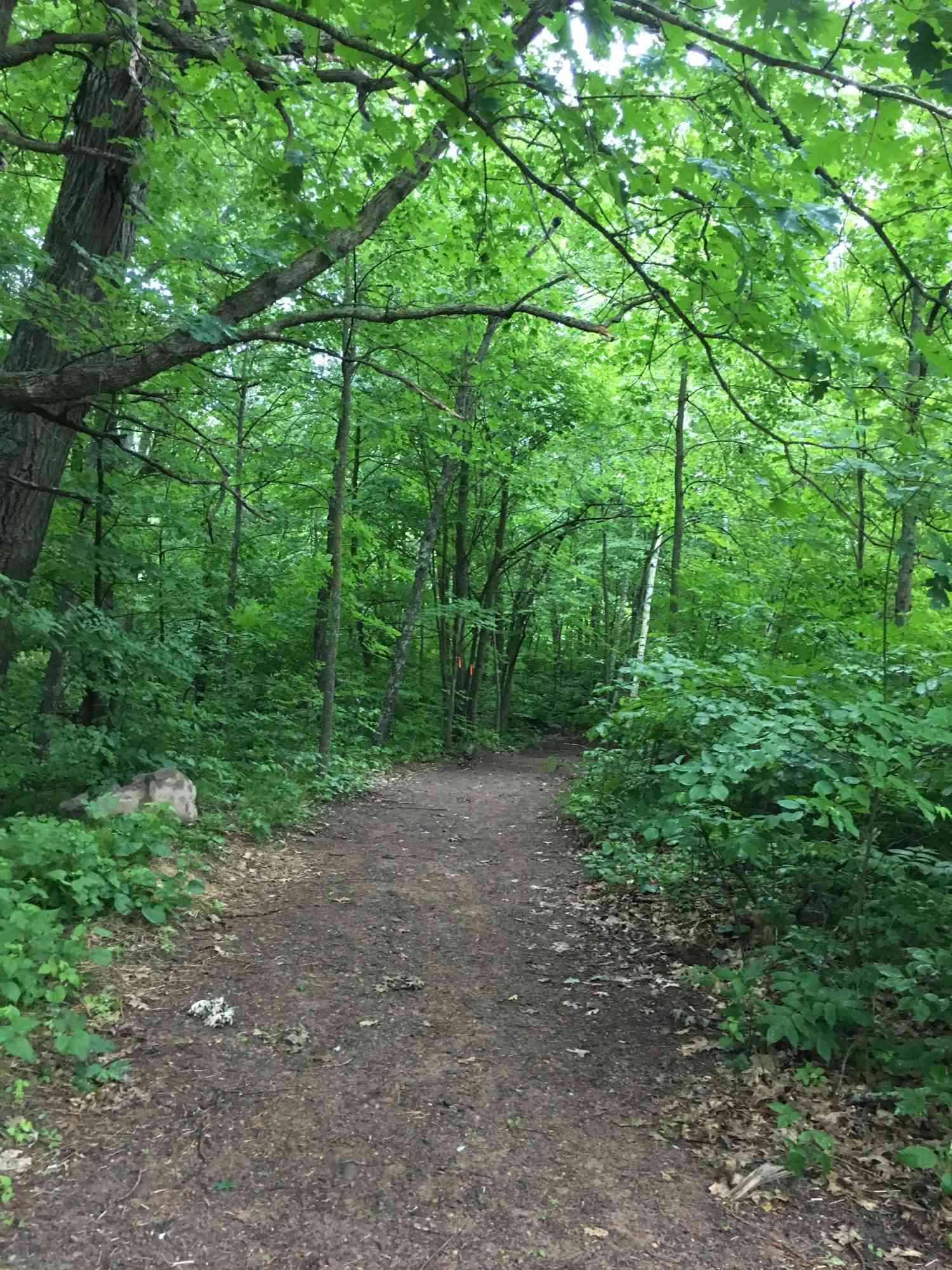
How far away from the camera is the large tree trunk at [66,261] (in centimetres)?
532

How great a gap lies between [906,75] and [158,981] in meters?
6.06

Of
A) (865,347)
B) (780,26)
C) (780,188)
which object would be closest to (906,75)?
(780,188)

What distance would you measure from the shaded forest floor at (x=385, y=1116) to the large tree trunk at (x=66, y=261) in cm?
309

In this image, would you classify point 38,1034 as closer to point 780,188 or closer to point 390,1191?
point 390,1191

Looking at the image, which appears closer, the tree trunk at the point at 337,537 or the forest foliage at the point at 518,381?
the forest foliage at the point at 518,381

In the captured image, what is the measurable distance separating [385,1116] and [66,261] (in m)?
5.79

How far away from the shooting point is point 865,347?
317cm

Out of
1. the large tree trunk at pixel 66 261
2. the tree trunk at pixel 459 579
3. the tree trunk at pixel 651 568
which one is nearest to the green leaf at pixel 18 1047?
the large tree trunk at pixel 66 261

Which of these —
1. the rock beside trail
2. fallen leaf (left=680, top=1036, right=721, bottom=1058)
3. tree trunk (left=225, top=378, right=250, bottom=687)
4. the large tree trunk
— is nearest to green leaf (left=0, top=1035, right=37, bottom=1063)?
the rock beside trail

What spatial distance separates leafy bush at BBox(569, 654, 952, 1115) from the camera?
3.34 m

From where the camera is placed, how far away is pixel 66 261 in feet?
17.8

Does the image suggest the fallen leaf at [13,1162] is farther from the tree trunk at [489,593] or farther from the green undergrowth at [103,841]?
the tree trunk at [489,593]

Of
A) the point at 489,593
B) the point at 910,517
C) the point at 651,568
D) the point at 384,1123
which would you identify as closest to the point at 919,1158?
the point at 384,1123

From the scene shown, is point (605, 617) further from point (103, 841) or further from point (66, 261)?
point (103, 841)
